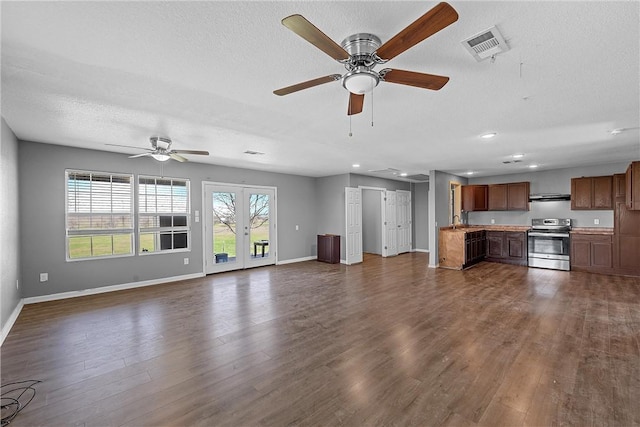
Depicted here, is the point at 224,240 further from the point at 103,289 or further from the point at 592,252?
the point at 592,252

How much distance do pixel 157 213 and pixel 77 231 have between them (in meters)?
1.27

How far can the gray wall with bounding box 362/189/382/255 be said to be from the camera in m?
9.47

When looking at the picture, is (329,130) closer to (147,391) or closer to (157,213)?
(147,391)

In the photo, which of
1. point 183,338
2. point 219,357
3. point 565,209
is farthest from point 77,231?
point 565,209

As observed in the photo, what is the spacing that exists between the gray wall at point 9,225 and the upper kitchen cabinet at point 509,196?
990cm

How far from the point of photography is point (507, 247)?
24.3 feet

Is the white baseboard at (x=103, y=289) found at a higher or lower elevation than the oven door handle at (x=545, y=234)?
lower

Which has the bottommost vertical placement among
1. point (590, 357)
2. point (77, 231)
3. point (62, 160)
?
point (590, 357)

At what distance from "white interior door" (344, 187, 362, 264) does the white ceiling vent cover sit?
5814 mm

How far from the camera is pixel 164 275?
572 cm

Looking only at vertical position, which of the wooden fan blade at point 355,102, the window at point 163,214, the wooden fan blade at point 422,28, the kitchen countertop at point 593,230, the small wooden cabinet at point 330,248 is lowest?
the small wooden cabinet at point 330,248

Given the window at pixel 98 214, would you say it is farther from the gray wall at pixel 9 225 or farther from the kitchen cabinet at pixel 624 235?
the kitchen cabinet at pixel 624 235

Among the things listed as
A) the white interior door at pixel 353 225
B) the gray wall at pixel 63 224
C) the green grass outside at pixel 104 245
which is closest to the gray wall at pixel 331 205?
the white interior door at pixel 353 225

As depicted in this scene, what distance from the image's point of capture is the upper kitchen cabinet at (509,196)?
25.0ft
